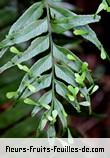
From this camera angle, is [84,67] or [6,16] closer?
[84,67]

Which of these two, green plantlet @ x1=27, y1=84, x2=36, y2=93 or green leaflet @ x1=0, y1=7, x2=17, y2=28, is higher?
green leaflet @ x1=0, y1=7, x2=17, y2=28

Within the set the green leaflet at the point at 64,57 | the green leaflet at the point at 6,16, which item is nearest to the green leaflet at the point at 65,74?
the green leaflet at the point at 64,57

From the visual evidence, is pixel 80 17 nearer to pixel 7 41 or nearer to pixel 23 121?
pixel 7 41

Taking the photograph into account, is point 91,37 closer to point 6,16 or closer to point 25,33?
point 25,33

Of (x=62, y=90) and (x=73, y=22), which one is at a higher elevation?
(x=73, y=22)

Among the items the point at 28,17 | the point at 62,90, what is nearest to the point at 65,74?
the point at 62,90

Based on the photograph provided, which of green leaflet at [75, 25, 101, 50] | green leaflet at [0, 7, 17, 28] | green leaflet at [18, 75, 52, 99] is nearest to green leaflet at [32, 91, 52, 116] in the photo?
green leaflet at [18, 75, 52, 99]

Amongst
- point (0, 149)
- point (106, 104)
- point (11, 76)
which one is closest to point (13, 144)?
point (0, 149)

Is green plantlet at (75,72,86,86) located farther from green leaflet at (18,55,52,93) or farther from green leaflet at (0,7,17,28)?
green leaflet at (0,7,17,28)
